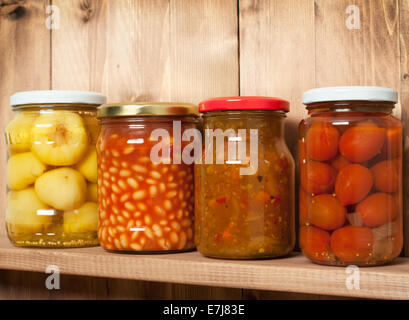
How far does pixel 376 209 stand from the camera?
2.13ft

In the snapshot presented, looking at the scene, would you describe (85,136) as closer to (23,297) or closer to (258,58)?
A: (258,58)

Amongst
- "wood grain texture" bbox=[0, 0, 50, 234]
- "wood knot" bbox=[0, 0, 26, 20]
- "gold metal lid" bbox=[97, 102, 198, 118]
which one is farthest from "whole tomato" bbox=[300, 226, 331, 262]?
"wood knot" bbox=[0, 0, 26, 20]

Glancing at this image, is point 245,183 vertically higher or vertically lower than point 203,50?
lower

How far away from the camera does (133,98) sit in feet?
3.11

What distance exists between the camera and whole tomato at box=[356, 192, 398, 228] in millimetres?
646

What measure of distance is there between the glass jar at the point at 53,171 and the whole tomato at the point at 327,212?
0.35 meters

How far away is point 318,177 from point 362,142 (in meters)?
0.07

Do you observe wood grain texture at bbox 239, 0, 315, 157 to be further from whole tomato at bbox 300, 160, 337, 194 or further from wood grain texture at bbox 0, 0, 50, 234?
wood grain texture at bbox 0, 0, 50, 234

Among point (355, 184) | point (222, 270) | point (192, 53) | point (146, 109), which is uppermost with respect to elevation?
point (192, 53)

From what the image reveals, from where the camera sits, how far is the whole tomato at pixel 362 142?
2.13ft

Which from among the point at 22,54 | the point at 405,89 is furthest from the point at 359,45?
the point at 22,54

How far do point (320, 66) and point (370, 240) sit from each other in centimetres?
28

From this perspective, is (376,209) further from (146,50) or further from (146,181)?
(146,50)

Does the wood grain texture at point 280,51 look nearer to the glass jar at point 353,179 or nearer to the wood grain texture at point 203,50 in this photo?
the wood grain texture at point 203,50
